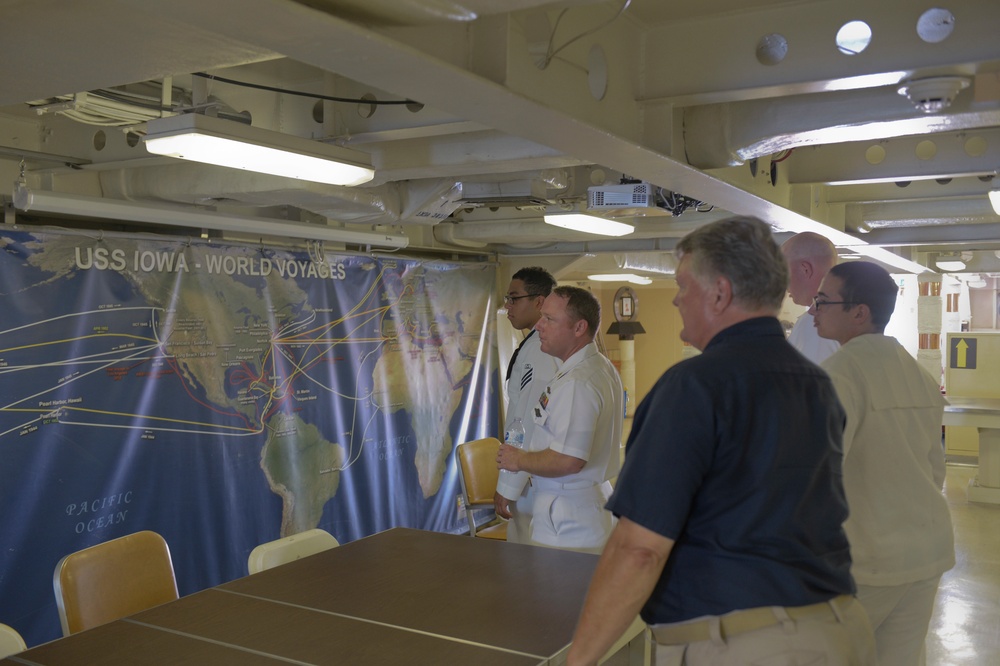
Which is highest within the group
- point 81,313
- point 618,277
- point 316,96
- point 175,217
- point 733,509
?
point 316,96

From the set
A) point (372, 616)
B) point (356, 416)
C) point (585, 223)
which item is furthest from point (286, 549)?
point (356, 416)

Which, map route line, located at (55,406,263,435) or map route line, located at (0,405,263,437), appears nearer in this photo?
map route line, located at (0,405,263,437)

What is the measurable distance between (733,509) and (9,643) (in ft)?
6.43

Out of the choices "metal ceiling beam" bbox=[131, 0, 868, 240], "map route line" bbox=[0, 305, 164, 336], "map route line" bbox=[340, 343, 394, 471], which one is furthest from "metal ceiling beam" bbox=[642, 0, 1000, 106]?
"map route line" bbox=[340, 343, 394, 471]

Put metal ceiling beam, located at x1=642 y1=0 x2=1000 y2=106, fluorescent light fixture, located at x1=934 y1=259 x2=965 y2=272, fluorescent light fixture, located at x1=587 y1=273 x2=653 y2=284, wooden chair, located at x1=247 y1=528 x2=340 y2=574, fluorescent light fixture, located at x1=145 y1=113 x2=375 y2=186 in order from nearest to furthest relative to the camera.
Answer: metal ceiling beam, located at x1=642 y1=0 x2=1000 y2=106
fluorescent light fixture, located at x1=145 y1=113 x2=375 y2=186
wooden chair, located at x1=247 y1=528 x2=340 y2=574
fluorescent light fixture, located at x1=587 y1=273 x2=653 y2=284
fluorescent light fixture, located at x1=934 y1=259 x2=965 y2=272

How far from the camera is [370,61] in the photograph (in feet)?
5.97

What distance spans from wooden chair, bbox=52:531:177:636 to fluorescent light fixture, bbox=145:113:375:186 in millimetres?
1292

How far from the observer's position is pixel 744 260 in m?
1.72

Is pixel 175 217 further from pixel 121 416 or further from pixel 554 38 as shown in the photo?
pixel 554 38

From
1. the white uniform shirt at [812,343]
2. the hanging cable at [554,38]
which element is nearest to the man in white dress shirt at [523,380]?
the white uniform shirt at [812,343]


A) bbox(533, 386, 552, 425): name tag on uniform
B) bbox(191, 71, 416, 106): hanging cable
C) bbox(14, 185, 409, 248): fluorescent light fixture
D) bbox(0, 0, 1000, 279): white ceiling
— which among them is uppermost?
bbox(191, 71, 416, 106): hanging cable

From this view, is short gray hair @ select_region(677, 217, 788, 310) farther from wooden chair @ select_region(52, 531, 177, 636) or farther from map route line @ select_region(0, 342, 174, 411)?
map route line @ select_region(0, 342, 174, 411)

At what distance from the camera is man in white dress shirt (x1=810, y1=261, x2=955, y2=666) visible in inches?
91.3

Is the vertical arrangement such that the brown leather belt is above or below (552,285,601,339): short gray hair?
below
